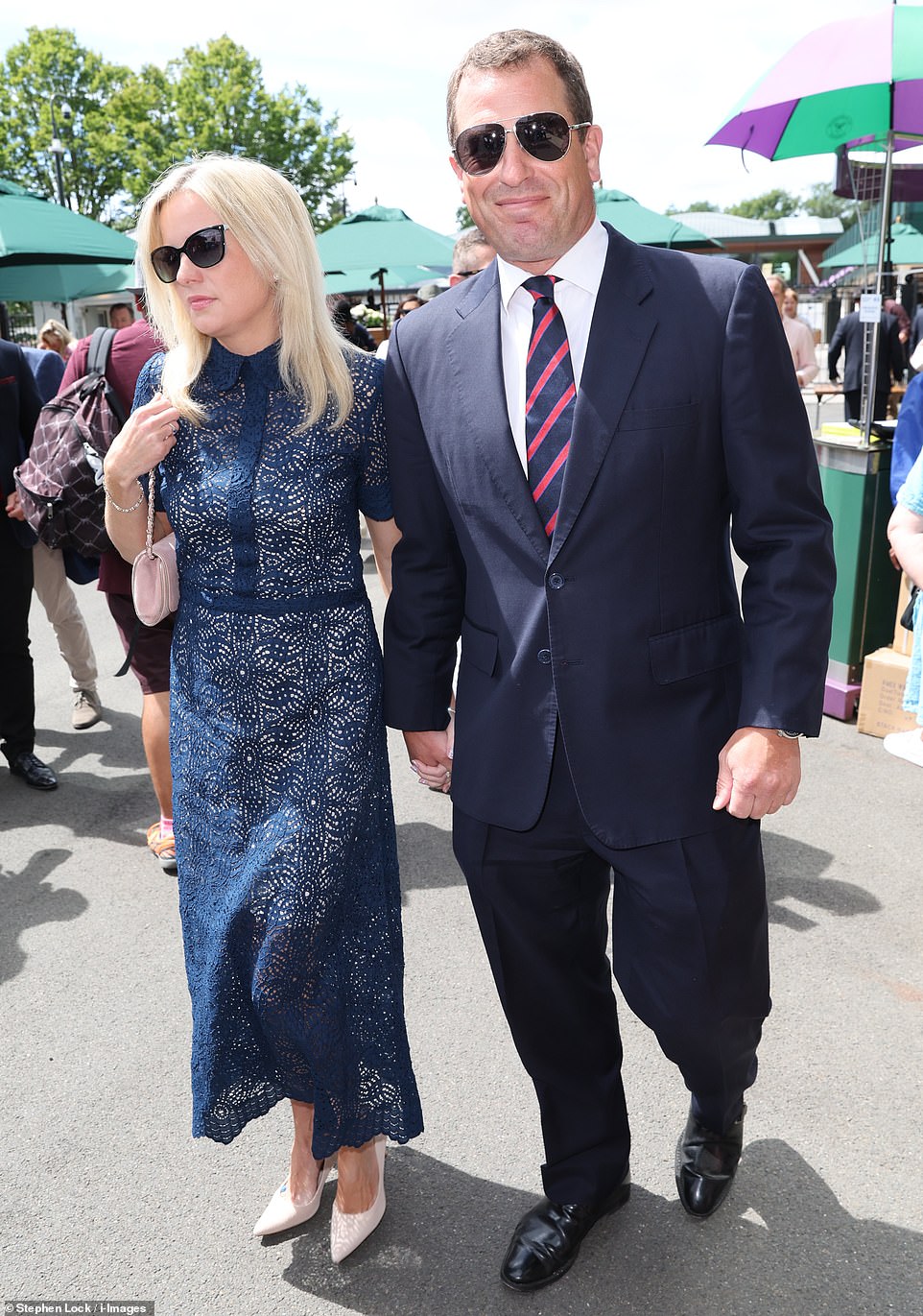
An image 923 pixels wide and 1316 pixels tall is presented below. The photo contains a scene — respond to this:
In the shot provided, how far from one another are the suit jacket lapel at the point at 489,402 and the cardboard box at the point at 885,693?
3645 millimetres

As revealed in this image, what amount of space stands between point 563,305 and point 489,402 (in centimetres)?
23

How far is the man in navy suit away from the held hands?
1.49 feet

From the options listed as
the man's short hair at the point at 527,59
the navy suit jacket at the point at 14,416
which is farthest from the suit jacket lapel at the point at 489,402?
the navy suit jacket at the point at 14,416

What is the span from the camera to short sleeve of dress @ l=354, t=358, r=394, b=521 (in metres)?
2.39

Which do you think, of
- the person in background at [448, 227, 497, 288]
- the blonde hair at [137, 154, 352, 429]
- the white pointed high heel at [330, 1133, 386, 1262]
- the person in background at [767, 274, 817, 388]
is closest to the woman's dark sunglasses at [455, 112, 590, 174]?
the blonde hair at [137, 154, 352, 429]

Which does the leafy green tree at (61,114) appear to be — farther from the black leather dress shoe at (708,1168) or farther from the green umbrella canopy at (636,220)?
the black leather dress shoe at (708,1168)

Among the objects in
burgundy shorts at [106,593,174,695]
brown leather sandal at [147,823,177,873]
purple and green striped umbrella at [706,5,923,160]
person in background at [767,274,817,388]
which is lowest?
brown leather sandal at [147,823,177,873]

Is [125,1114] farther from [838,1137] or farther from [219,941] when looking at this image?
[838,1137]

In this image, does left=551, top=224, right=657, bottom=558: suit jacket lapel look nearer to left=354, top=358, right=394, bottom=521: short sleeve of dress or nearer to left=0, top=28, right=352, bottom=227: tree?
left=354, top=358, right=394, bottom=521: short sleeve of dress

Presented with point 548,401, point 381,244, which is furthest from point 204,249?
point 381,244

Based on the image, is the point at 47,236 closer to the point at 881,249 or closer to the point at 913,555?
the point at 881,249

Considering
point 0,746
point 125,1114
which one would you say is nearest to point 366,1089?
point 125,1114

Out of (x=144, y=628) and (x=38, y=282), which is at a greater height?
(x=38, y=282)

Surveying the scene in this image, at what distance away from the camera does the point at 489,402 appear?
2123 mm
